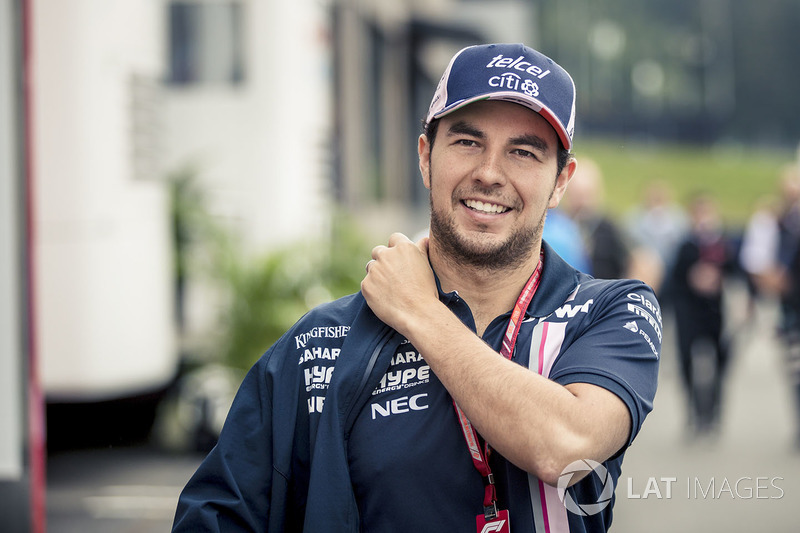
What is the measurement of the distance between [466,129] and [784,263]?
729 centimetres

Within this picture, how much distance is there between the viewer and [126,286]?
743 centimetres

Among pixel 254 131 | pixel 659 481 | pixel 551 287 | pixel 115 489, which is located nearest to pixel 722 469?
pixel 659 481

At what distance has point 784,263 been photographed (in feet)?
28.7

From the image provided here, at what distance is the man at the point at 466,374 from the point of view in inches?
79.9

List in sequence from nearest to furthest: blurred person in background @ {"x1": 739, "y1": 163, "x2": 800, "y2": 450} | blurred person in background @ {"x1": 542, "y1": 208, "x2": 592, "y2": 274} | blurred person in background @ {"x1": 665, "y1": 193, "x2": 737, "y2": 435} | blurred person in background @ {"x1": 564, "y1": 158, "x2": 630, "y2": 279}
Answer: blurred person in background @ {"x1": 542, "y1": 208, "x2": 592, "y2": 274} → blurred person in background @ {"x1": 739, "y1": 163, "x2": 800, "y2": 450} → blurred person in background @ {"x1": 564, "y1": 158, "x2": 630, "y2": 279} → blurred person in background @ {"x1": 665, "y1": 193, "x2": 737, "y2": 435}

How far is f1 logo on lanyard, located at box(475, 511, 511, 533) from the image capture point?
6.68 feet

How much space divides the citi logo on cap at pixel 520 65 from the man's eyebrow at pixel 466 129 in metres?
0.14

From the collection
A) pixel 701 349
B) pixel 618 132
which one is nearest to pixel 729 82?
pixel 618 132

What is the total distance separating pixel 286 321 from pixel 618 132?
3406cm

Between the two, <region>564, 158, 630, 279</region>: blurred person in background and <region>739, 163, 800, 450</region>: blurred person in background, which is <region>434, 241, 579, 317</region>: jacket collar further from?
<region>564, 158, 630, 279</region>: blurred person in background

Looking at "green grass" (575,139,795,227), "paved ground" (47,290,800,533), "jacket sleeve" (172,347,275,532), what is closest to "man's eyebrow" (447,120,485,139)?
"jacket sleeve" (172,347,275,532)

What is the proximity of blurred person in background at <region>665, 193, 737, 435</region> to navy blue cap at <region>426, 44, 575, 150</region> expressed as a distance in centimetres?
753

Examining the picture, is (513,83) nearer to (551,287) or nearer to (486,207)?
(486,207)

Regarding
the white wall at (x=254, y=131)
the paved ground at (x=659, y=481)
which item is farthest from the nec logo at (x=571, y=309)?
the white wall at (x=254, y=131)
